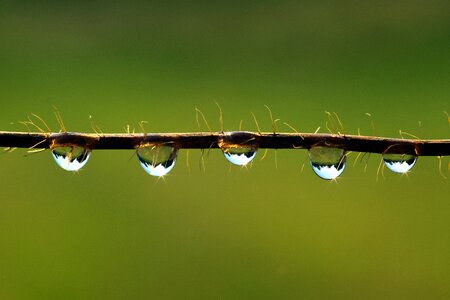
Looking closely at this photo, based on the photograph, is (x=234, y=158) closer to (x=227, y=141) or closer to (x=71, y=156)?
(x=227, y=141)

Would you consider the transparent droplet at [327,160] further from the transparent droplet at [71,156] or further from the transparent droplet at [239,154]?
the transparent droplet at [71,156]

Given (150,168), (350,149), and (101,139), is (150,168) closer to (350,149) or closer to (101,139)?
(101,139)

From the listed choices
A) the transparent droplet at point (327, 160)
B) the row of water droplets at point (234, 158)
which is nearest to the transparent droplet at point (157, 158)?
the row of water droplets at point (234, 158)

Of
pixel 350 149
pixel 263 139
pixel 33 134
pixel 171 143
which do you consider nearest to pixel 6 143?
pixel 33 134

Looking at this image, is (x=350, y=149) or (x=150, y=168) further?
(x=150, y=168)

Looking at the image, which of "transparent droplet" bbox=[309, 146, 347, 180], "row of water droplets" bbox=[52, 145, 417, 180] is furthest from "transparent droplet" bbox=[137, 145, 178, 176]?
"transparent droplet" bbox=[309, 146, 347, 180]
